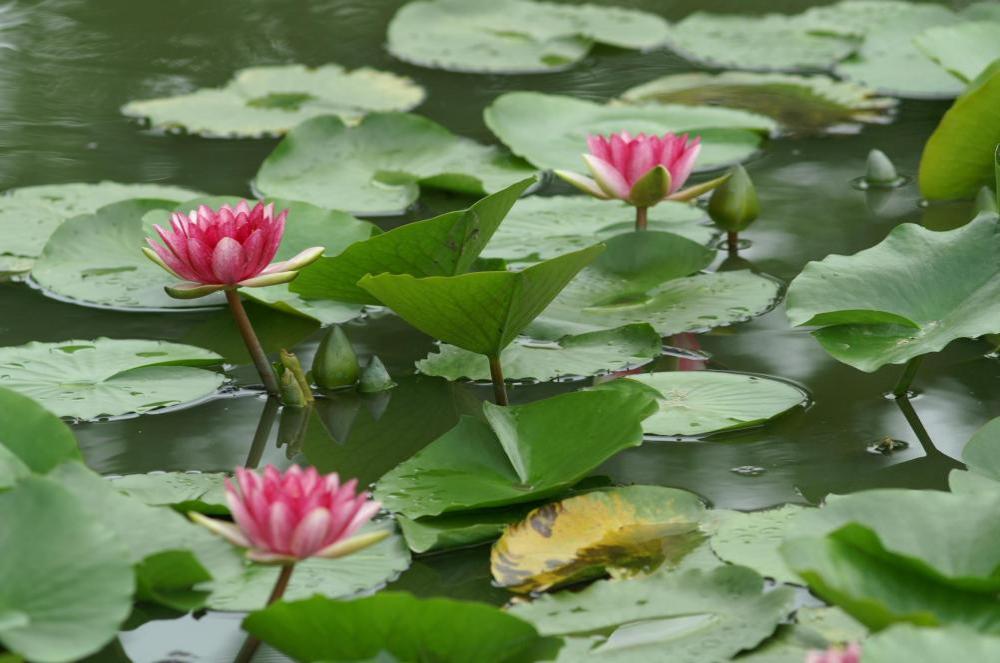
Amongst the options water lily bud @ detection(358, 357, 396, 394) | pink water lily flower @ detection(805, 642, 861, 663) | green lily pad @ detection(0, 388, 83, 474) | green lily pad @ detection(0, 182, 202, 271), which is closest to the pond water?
water lily bud @ detection(358, 357, 396, 394)

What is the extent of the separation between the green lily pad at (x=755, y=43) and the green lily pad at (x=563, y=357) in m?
1.91

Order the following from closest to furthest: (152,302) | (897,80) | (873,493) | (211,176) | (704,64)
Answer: (873,493) < (152,302) < (211,176) < (897,80) < (704,64)

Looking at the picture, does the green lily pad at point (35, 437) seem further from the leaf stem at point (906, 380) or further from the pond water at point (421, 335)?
the leaf stem at point (906, 380)

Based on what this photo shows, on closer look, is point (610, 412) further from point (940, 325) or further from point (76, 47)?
point (76, 47)

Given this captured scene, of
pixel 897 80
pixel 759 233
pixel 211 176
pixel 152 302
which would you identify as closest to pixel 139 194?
pixel 211 176

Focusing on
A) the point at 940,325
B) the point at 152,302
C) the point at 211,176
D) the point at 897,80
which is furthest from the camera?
the point at 897,80

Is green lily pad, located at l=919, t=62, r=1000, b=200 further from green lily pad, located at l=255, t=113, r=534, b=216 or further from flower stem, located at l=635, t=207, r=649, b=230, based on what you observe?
green lily pad, located at l=255, t=113, r=534, b=216

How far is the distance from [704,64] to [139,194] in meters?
1.78

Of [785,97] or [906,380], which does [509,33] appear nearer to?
[785,97]

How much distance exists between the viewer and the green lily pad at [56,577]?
1.17m

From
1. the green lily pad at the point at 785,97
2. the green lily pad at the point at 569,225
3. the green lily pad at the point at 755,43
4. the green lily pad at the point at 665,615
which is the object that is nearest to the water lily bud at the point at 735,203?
the green lily pad at the point at 569,225

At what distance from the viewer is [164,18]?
13.6ft

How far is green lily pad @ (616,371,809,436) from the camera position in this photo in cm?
183

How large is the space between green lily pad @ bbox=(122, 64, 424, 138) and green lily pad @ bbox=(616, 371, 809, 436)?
5.15ft
